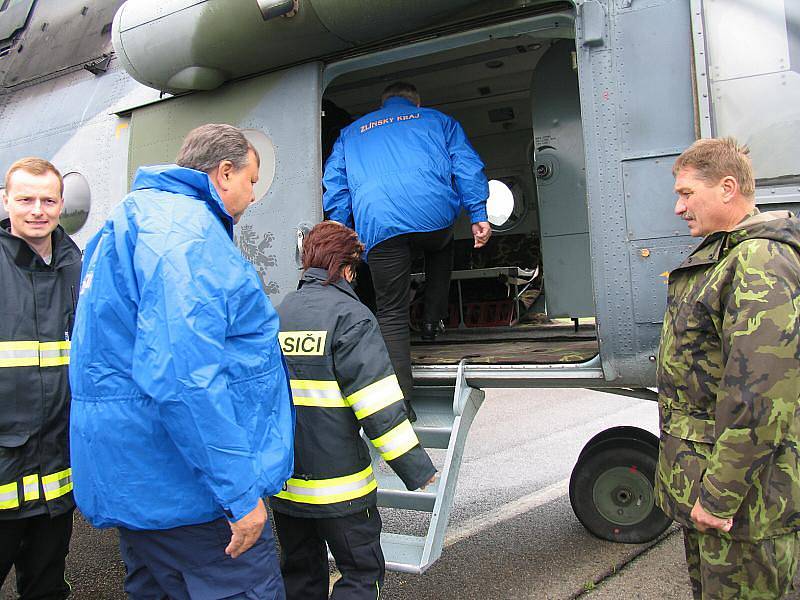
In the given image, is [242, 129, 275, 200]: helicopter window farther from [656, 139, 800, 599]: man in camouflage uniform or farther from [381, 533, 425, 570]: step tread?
[656, 139, 800, 599]: man in camouflage uniform

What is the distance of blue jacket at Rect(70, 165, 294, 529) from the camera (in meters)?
1.62

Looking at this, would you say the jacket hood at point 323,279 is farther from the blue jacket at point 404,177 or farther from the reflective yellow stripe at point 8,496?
the reflective yellow stripe at point 8,496

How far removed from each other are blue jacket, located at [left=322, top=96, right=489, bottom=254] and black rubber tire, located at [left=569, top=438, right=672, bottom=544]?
162 centimetres

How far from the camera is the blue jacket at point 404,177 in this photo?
368 cm

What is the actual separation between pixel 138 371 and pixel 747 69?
278 cm

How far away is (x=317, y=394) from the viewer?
2490 mm

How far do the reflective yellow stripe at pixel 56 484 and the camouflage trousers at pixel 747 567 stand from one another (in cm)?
218

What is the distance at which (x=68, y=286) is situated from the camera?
263 centimetres

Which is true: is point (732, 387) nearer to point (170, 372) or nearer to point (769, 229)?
point (769, 229)

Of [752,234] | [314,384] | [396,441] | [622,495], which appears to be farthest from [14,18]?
[752,234]

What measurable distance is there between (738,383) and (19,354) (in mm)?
2348

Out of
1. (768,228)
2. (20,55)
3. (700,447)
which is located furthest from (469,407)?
(20,55)

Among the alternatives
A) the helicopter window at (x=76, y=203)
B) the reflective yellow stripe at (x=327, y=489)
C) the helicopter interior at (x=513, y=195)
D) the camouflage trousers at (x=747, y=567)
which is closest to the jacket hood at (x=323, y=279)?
the reflective yellow stripe at (x=327, y=489)

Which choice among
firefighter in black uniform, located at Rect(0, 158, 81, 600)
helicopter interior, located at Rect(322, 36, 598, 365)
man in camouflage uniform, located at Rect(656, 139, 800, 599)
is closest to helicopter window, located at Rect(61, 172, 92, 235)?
helicopter interior, located at Rect(322, 36, 598, 365)
